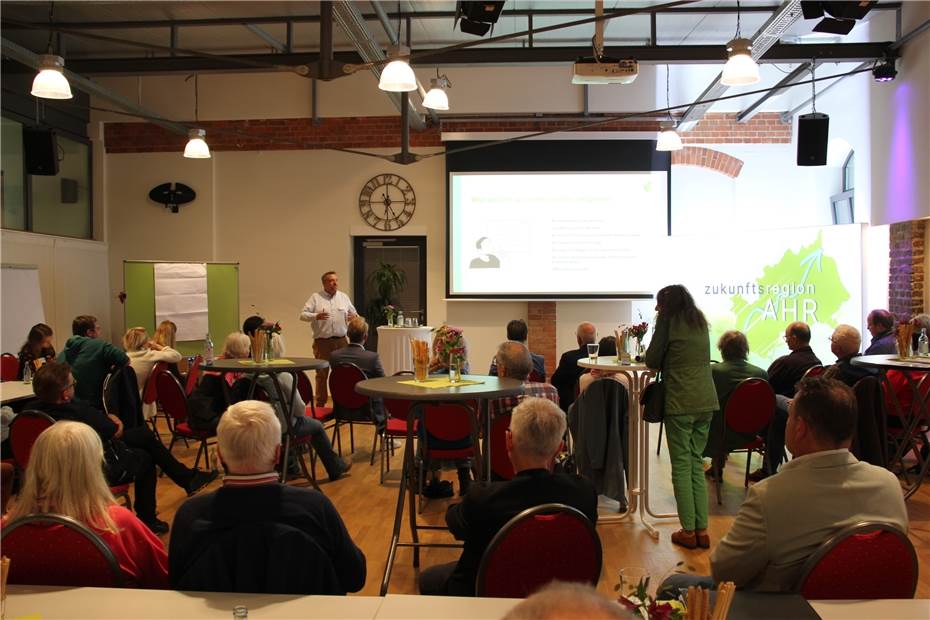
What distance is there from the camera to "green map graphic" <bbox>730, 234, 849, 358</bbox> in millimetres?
7816

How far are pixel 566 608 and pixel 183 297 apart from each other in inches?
348

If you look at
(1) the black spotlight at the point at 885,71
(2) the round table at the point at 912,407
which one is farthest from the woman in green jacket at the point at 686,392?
(1) the black spotlight at the point at 885,71

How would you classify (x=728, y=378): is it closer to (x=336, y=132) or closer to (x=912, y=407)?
(x=912, y=407)

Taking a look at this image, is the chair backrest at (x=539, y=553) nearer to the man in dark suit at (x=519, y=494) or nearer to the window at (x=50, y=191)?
the man in dark suit at (x=519, y=494)

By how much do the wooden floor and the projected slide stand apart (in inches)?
138

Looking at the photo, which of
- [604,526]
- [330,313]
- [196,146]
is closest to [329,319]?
[330,313]

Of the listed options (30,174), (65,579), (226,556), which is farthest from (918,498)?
(30,174)

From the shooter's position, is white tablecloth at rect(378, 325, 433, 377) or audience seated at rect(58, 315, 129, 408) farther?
white tablecloth at rect(378, 325, 433, 377)

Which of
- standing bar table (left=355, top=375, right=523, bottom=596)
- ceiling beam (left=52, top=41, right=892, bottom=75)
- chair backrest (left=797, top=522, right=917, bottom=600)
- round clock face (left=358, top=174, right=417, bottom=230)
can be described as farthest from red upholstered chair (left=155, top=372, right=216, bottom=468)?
round clock face (left=358, top=174, right=417, bottom=230)

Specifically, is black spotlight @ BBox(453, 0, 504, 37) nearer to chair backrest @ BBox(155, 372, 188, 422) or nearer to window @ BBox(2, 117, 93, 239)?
chair backrest @ BBox(155, 372, 188, 422)

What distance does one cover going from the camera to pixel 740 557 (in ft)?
6.39

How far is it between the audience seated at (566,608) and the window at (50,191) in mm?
8899

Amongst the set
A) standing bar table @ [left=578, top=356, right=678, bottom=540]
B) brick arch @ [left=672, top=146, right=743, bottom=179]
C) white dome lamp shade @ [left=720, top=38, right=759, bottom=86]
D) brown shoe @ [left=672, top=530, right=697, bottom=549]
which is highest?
brick arch @ [left=672, top=146, right=743, bottom=179]

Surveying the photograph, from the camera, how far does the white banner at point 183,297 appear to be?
8.72m
